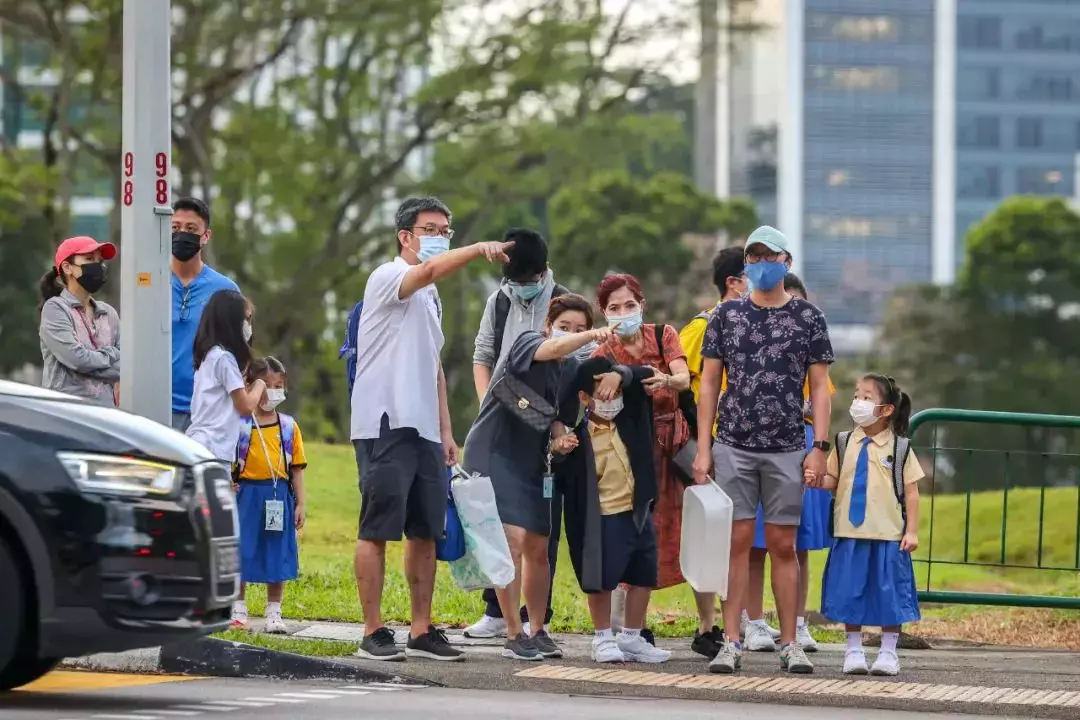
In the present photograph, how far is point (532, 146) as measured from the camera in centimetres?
3406

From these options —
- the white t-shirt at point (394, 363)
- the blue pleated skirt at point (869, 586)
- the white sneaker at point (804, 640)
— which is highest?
the white t-shirt at point (394, 363)

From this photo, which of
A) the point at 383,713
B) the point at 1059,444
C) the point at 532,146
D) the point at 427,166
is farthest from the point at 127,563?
the point at 1059,444

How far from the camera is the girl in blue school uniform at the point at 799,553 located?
10.4 m

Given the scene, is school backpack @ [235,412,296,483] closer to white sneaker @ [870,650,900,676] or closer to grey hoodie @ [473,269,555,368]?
grey hoodie @ [473,269,555,368]

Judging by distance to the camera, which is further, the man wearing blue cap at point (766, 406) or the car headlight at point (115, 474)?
the man wearing blue cap at point (766, 406)

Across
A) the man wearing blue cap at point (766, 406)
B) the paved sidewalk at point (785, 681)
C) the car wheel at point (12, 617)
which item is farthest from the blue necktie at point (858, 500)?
the car wheel at point (12, 617)

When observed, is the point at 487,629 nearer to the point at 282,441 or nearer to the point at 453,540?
the point at 453,540

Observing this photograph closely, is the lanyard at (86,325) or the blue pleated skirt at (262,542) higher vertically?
the lanyard at (86,325)

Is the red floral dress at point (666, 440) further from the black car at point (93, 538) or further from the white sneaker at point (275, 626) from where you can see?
the black car at point (93, 538)

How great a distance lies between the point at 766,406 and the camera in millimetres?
9297

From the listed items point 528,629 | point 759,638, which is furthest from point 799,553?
point 528,629

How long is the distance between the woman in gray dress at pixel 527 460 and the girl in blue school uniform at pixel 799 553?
1.13 m

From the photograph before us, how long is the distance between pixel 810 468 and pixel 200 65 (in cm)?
2297

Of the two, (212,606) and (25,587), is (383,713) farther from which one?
(25,587)
